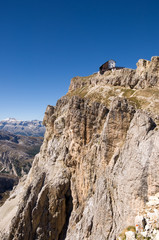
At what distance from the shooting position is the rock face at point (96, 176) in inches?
877

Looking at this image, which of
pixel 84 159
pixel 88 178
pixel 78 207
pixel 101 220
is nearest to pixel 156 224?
pixel 101 220

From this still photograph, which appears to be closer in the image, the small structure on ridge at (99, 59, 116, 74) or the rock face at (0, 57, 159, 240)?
the rock face at (0, 57, 159, 240)

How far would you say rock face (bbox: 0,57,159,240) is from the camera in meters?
22.3

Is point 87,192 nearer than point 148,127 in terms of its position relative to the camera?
No

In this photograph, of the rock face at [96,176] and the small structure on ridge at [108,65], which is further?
the small structure on ridge at [108,65]

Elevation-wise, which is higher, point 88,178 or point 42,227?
point 88,178

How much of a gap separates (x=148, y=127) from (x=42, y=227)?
3761cm

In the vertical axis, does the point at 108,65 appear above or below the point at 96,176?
above

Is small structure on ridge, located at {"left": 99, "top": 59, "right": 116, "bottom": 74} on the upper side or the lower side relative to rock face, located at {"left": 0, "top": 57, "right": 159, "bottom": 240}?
upper

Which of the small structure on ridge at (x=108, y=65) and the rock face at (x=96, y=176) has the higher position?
the small structure on ridge at (x=108, y=65)

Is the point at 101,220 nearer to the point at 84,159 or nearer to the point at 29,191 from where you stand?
the point at 84,159

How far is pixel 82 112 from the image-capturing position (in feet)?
141

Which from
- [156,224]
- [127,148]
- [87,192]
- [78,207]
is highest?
[127,148]

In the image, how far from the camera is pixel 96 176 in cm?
3425
